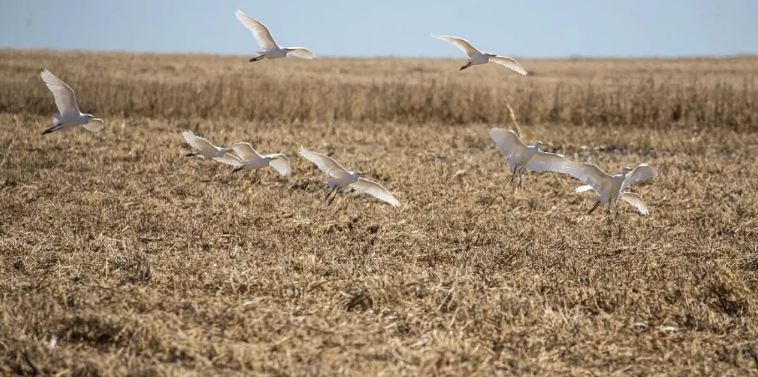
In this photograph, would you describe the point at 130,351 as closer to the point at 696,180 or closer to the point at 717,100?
the point at 696,180

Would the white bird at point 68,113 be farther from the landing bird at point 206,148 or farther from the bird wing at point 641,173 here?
the bird wing at point 641,173

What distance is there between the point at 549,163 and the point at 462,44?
202 cm

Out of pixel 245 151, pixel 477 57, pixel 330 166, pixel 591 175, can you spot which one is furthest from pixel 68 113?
pixel 591 175

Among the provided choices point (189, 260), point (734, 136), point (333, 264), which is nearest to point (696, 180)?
point (734, 136)

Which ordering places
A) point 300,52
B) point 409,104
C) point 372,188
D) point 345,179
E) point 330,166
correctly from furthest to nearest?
point 409,104 → point 300,52 → point 372,188 → point 345,179 → point 330,166

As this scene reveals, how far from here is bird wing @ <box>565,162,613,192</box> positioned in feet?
24.5

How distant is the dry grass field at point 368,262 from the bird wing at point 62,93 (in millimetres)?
966

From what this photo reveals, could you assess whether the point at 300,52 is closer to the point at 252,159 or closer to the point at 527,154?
the point at 252,159

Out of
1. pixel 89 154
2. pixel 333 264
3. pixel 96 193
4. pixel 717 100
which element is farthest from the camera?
pixel 717 100

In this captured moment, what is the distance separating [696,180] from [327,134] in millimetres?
6402

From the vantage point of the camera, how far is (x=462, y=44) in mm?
9047

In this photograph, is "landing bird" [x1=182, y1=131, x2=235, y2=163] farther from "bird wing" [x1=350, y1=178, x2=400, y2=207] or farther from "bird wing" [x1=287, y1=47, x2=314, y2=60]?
"bird wing" [x1=287, y1=47, x2=314, y2=60]

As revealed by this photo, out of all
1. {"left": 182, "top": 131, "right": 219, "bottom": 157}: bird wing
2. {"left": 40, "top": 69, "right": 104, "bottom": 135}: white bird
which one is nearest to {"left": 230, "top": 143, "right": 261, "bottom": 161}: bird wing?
{"left": 182, "top": 131, "right": 219, "bottom": 157}: bird wing

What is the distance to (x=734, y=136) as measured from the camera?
14992mm
